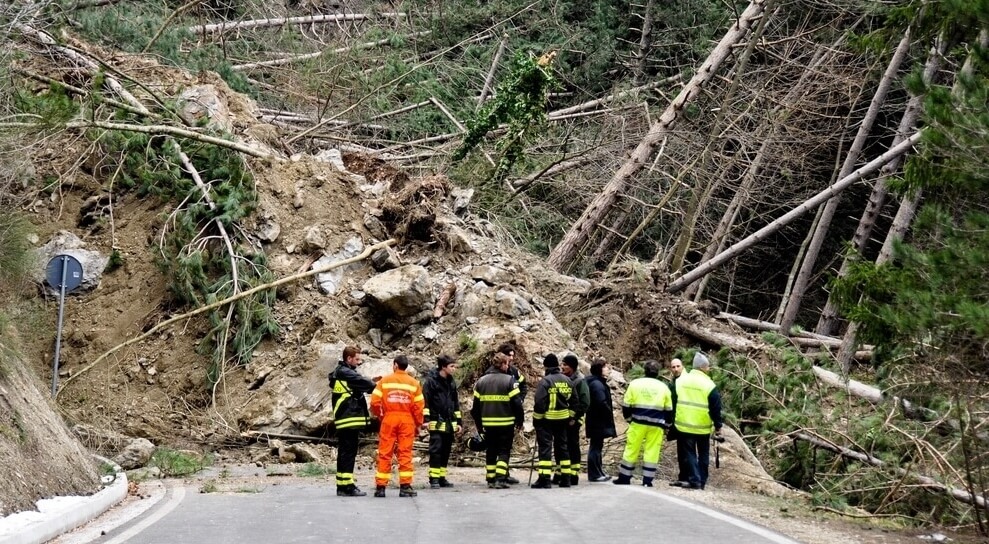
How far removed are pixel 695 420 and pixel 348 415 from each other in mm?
3830

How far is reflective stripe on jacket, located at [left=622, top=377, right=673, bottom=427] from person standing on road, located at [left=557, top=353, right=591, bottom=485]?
1.73ft

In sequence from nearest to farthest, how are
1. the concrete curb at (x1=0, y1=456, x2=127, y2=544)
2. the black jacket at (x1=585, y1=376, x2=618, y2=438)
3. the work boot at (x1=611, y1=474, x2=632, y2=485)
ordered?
1. the concrete curb at (x1=0, y1=456, x2=127, y2=544)
2. the work boot at (x1=611, y1=474, x2=632, y2=485)
3. the black jacket at (x1=585, y1=376, x2=618, y2=438)

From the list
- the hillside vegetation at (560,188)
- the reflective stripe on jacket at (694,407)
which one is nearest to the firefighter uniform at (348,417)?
the reflective stripe on jacket at (694,407)

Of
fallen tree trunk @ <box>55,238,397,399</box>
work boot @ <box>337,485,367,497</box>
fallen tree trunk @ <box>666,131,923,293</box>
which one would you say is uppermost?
fallen tree trunk @ <box>666,131,923,293</box>

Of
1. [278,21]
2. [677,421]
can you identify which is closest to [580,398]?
[677,421]

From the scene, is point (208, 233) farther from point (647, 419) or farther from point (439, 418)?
point (647, 419)

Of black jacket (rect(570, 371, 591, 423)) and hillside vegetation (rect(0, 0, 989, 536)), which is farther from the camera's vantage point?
black jacket (rect(570, 371, 591, 423))

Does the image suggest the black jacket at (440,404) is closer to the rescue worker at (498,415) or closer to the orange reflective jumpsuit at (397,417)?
the rescue worker at (498,415)

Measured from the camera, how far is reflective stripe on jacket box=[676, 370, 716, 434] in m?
11.8

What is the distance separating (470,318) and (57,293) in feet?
20.4

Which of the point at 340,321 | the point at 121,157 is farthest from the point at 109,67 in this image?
the point at 340,321

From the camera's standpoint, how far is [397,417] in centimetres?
1080

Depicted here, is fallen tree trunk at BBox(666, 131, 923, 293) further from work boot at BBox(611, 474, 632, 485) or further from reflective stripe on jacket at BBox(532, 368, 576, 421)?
reflective stripe on jacket at BBox(532, 368, 576, 421)

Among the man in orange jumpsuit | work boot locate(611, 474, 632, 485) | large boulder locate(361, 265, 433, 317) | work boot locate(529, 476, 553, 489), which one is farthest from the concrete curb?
large boulder locate(361, 265, 433, 317)
